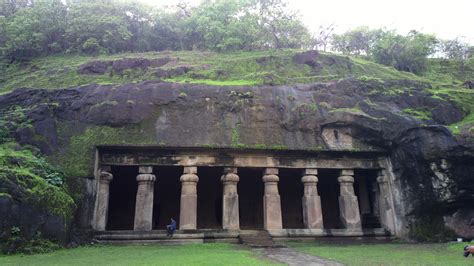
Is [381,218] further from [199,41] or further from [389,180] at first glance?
[199,41]

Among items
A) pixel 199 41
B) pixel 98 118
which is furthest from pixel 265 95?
pixel 199 41

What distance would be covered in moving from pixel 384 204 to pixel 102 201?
36.6ft

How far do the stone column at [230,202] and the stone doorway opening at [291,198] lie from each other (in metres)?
4.40

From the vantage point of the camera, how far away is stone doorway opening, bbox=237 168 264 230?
18.8m

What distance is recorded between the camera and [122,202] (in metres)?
18.3

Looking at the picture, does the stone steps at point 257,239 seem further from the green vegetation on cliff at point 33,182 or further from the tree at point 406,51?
the tree at point 406,51

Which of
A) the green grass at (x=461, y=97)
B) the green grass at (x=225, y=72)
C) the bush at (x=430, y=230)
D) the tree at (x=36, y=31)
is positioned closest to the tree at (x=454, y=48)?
the green grass at (x=225, y=72)

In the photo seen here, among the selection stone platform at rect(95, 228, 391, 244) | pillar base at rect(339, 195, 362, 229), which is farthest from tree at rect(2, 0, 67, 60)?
pillar base at rect(339, 195, 362, 229)

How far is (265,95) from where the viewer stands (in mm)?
17141

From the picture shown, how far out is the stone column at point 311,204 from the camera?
15.3 m

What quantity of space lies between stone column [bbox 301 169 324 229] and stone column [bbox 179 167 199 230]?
4.47 m

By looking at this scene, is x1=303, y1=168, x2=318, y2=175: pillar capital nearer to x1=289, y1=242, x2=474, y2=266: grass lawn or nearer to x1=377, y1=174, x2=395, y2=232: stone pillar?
x1=377, y1=174, x2=395, y2=232: stone pillar

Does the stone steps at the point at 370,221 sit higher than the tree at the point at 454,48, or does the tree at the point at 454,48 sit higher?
the tree at the point at 454,48

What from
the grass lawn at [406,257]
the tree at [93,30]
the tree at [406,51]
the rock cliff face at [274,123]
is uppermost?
the tree at [93,30]
